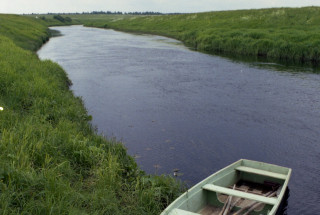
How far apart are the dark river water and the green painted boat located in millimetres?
677

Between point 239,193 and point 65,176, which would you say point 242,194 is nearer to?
point 239,193

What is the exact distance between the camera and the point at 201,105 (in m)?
15.1

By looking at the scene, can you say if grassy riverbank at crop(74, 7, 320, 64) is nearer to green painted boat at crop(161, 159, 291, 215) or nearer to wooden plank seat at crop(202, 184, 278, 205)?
green painted boat at crop(161, 159, 291, 215)

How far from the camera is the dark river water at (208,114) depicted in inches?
379

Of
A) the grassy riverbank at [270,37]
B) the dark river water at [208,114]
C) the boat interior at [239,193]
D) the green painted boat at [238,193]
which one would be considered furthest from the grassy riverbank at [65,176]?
the grassy riverbank at [270,37]

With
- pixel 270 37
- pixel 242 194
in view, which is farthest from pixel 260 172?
pixel 270 37

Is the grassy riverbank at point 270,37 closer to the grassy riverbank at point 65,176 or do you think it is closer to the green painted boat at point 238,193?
the green painted boat at point 238,193

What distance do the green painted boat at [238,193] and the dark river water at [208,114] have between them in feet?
2.22

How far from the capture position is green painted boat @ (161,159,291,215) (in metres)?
6.56

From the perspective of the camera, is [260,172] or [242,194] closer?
[242,194]

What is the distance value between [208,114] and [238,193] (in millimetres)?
7230

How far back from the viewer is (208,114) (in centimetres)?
1398

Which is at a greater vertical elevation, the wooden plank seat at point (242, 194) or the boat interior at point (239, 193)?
the wooden plank seat at point (242, 194)

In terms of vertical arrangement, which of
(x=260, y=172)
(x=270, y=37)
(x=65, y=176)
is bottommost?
(x=260, y=172)
